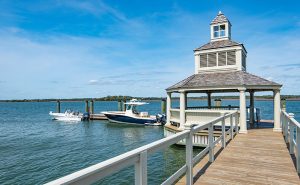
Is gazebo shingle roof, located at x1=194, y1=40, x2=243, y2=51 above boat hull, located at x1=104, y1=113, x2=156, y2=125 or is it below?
above

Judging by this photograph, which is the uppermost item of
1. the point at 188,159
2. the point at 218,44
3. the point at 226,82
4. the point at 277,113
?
the point at 218,44

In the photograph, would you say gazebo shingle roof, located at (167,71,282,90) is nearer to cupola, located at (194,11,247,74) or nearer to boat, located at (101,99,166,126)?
cupola, located at (194,11,247,74)

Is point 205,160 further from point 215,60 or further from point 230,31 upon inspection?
point 230,31

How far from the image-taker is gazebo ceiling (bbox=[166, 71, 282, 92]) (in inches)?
538

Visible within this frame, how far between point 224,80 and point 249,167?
28.4 ft

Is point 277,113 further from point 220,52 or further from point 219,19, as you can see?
point 219,19

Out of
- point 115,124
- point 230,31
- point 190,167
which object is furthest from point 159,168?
point 115,124

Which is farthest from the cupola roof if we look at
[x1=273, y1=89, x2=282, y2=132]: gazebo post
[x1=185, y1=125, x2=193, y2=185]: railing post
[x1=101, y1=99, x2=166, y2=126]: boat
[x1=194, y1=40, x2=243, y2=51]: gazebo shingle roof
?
[x1=101, y1=99, x2=166, y2=126]: boat

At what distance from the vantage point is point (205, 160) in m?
7.14

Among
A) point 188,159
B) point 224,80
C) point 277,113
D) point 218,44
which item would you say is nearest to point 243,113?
point 277,113

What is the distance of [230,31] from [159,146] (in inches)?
640

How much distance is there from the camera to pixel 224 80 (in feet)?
47.6

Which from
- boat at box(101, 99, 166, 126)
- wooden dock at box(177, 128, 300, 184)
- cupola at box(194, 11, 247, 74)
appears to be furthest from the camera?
boat at box(101, 99, 166, 126)

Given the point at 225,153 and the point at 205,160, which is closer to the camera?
the point at 205,160
